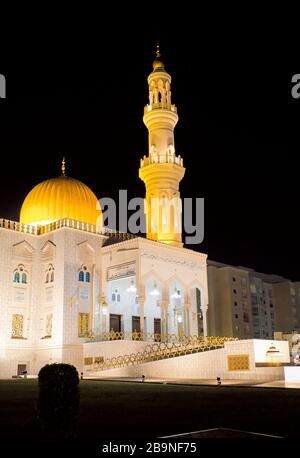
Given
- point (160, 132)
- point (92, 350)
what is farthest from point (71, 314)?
point (160, 132)

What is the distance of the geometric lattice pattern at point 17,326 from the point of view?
3030cm

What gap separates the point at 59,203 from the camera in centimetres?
3466

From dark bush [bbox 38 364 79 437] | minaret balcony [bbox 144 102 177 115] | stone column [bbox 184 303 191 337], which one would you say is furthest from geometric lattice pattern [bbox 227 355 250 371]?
minaret balcony [bbox 144 102 177 115]

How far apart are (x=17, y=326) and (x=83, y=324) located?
4145 millimetres

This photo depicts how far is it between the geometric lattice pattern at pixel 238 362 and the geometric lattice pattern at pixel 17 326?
14147 mm

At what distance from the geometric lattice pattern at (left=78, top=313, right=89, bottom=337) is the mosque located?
64mm

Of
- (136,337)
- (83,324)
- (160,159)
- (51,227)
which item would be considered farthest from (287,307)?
A: (51,227)

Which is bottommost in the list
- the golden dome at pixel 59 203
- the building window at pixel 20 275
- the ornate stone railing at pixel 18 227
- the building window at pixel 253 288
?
the building window at pixel 20 275

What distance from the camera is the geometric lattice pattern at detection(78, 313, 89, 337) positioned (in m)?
30.5

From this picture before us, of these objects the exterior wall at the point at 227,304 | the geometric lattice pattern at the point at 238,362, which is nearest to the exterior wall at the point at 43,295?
the geometric lattice pattern at the point at 238,362

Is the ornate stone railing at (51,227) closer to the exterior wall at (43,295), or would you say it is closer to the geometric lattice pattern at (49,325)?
the exterior wall at (43,295)

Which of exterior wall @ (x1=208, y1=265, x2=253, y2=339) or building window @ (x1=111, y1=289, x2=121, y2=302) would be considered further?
exterior wall @ (x1=208, y1=265, x2=253, y2=339)

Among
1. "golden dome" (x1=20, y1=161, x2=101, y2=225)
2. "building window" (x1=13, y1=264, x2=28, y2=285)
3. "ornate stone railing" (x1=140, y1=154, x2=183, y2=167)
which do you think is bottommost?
"building window" (x1=13, y1=264, x2=28, y2=285)

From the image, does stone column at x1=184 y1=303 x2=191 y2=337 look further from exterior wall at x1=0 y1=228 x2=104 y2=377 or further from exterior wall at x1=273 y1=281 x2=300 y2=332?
exterior wall at x1=273 y1=281 x2=300 y2=332
